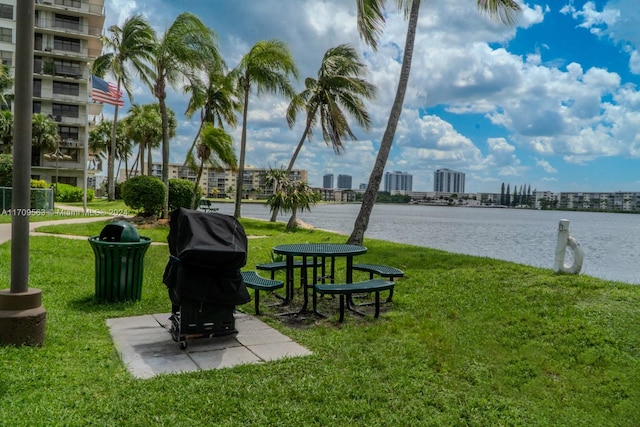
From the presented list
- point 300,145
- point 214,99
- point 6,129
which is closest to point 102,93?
point 214,99

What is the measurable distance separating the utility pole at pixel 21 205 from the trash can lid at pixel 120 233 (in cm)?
192

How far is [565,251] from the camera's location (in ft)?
26.6

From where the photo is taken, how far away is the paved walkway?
4215mm

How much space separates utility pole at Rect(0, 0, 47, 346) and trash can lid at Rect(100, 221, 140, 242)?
1921 mm

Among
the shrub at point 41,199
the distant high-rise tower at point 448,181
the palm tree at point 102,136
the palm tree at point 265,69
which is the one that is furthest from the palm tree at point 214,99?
the distant high-rise tower at point 448,181

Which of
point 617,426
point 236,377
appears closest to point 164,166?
point 236,377

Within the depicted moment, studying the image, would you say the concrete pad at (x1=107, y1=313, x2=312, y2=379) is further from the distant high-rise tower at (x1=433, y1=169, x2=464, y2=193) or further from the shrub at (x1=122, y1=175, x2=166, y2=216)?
the distant high-rise tower at (x1=433, y1=169, x2=464, y2=193)

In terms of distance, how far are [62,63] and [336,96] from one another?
35173mm

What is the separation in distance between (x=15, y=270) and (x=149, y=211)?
1429 cm

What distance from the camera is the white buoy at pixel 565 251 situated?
7.90 meters

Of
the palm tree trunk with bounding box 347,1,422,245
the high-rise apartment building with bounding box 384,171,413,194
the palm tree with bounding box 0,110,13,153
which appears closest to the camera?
the palm tree trunk with bounding box 347,1,422,245

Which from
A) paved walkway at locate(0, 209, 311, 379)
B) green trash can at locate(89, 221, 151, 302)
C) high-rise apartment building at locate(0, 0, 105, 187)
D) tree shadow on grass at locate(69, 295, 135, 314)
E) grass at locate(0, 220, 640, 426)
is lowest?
tree shadow on grass at locate(69, 295, 135, 314)

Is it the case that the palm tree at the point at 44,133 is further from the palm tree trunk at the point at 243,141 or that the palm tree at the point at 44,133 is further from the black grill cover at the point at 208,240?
the black grill cover at the point at 208,240

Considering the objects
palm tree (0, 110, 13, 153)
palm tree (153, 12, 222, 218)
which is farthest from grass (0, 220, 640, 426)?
palm tree (0, 110, 13, 153)
